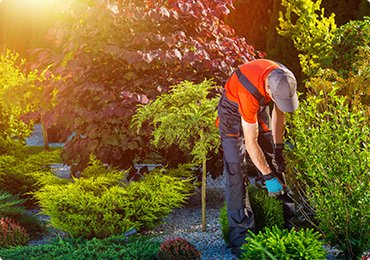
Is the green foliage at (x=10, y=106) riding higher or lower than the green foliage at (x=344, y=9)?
lower

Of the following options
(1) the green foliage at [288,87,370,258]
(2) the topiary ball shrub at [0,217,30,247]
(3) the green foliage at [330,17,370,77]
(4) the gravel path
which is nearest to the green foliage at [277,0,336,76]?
(3) the green foliage at [330,17,370,77]

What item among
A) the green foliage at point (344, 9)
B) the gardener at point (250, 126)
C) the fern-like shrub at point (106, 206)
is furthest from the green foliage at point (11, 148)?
the green foliage at point (344, 9)

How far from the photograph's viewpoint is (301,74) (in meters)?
8.77

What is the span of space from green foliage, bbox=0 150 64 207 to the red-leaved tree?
656mm

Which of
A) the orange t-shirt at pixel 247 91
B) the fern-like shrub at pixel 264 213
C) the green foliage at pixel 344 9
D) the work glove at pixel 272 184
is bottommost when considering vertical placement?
the fern-like shrub at pixel 264 213

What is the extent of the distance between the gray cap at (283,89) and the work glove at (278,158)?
73cm

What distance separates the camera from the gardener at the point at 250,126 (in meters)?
4.47

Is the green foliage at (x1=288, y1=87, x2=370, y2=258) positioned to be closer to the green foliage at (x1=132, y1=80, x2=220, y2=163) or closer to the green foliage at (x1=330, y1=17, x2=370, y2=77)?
the green foliage at (x1=132, y1=80, x2=220, y2=163)

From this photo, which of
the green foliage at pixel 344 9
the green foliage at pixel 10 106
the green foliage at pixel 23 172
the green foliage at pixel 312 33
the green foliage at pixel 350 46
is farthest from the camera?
the green foliage at pixel 344 9

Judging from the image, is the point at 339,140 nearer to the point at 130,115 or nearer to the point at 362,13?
the point at 130,115

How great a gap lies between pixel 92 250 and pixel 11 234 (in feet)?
3.54

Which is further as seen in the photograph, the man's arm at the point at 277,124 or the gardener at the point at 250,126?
the man's arm at the point at 277,124

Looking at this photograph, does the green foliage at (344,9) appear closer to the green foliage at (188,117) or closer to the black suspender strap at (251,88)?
the green foliage at (188,117)

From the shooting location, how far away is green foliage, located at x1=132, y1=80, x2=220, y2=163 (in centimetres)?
542
